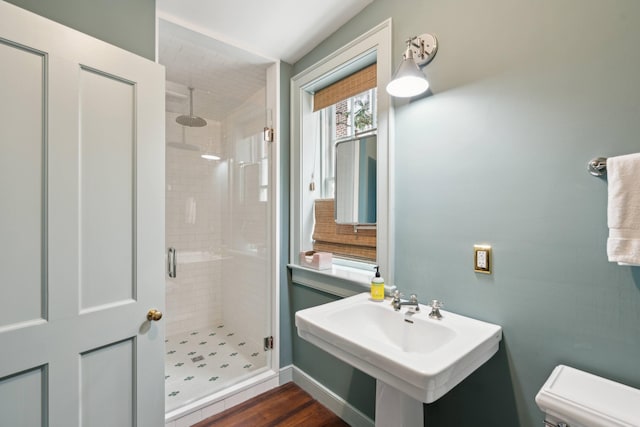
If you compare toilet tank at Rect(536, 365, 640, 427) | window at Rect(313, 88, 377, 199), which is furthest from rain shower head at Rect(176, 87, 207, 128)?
toilet tank at Rect(536, 365, 640, 427)

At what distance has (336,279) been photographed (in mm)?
1772

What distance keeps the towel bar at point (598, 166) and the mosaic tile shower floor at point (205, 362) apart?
7.30 feet

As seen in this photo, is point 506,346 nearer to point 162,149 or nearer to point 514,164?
point 514,164

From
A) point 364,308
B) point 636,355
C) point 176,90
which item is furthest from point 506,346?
point 176,90

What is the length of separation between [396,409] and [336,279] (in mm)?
780

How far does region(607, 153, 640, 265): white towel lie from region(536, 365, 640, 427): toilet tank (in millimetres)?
364

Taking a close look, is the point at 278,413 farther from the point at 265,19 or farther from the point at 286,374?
the point at 265,19

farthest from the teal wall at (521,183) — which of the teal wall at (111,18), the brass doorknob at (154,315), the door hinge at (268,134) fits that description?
the teal wall at (111,18)

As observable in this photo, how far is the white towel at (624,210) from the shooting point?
30.8 inches

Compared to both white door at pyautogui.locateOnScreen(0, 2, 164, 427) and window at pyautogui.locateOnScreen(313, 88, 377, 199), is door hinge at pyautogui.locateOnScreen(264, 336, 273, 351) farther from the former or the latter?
window at pyautogui.locateOnScreen(313, 88, 377, 199)

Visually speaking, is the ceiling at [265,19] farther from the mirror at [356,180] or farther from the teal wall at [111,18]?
the mirror at [356,180]

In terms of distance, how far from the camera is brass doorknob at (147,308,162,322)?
1310 millimetres

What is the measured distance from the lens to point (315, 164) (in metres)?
2.18

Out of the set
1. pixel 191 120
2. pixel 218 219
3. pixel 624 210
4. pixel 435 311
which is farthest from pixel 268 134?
pixel 624 210
